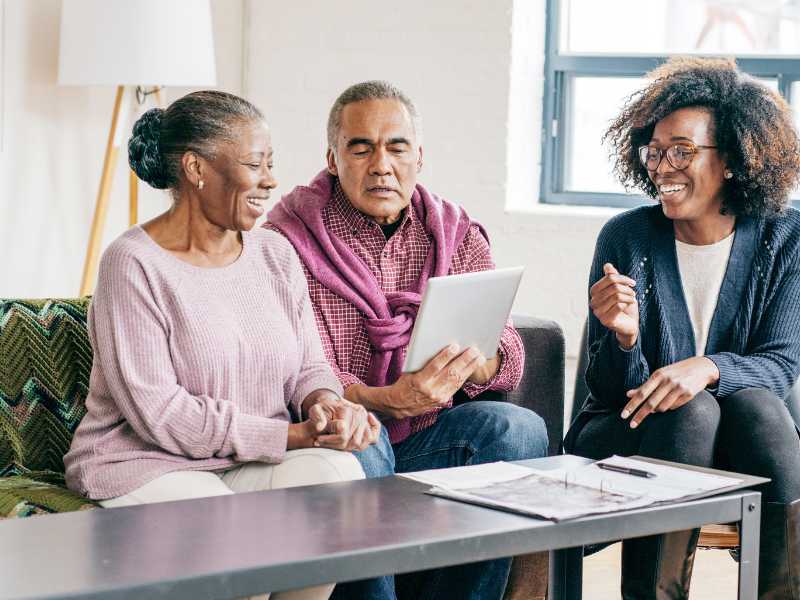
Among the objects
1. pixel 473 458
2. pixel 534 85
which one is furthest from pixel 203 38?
pixel 473 458

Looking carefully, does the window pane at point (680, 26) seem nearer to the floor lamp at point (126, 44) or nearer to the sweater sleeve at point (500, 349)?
the floor lamp at point (126, 44)

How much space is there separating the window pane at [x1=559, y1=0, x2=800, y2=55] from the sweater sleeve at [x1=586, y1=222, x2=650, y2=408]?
1.57 m

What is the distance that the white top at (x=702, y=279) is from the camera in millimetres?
2492

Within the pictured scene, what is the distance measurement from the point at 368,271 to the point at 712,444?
73cm

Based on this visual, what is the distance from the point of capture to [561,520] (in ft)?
5.26

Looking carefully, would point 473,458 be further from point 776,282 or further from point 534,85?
point 534,85

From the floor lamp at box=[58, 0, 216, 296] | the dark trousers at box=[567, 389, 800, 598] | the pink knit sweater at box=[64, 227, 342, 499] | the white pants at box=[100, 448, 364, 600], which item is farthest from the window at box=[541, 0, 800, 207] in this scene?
the white pants at box=[100, 448, 364, 600]

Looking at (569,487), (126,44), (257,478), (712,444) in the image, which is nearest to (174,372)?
(257,478)

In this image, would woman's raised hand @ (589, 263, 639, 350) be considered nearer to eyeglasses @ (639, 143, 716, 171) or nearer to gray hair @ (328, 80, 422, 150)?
eyeglasses @ (639, 143, 716, 171)

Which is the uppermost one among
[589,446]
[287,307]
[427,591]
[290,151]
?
[290,151]

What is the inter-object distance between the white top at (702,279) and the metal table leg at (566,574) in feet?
1.89

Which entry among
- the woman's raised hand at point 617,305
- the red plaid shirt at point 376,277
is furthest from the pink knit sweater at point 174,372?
the woman's raised hand at point 617,305

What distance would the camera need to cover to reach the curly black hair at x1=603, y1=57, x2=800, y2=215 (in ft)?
8.19

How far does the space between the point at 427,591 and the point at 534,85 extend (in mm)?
2169
